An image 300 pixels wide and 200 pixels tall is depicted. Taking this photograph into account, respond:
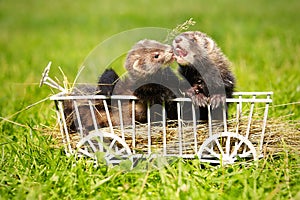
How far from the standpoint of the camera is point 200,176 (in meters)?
2.64

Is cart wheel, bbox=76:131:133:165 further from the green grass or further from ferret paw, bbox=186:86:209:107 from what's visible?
ferret paw, bbox=186:86:209:107

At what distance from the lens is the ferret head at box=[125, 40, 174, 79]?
2953mm

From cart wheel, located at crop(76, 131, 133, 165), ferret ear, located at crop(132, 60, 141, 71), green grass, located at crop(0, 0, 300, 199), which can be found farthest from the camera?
ferret ear, located at crop(132, 60, 141, 71)

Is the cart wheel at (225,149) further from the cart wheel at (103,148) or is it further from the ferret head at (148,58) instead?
the ferret head at (148,58)

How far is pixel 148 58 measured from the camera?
2.97m

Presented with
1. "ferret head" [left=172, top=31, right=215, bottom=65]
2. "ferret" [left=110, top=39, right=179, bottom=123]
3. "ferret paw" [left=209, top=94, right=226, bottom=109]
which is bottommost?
"ferret paw" [left=209, top=94, right=226, bottom=109]

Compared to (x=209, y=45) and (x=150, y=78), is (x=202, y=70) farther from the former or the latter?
(x=150, y=78)

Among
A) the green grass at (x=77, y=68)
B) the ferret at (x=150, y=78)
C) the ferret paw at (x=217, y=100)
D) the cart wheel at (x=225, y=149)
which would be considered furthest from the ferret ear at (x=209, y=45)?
the green grass at (x=77, y=68)

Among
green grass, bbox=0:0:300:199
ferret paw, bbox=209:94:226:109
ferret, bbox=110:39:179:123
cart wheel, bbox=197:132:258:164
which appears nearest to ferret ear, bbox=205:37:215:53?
ferret, bbox=110:39:179:123

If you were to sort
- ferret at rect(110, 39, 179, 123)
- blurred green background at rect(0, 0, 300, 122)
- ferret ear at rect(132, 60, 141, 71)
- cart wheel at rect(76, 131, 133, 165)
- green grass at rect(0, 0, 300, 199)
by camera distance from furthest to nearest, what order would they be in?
1. blurred green background at rect(0, 0, 300, 122)
2. ferret ear at rect(132, 60, 141, 71)
3. ferret at rect(110, 39, 179, 123)
4. cart wheel at rect(76, 131, 133, 165)
5. green grass at rect(0, 0, 300, 199)

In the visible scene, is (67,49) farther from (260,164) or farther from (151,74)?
(260,164)

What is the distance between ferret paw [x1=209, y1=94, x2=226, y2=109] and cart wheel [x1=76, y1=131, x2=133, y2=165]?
611mm

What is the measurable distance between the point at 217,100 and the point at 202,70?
1.02ft

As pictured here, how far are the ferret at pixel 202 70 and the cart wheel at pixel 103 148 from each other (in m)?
0.55
